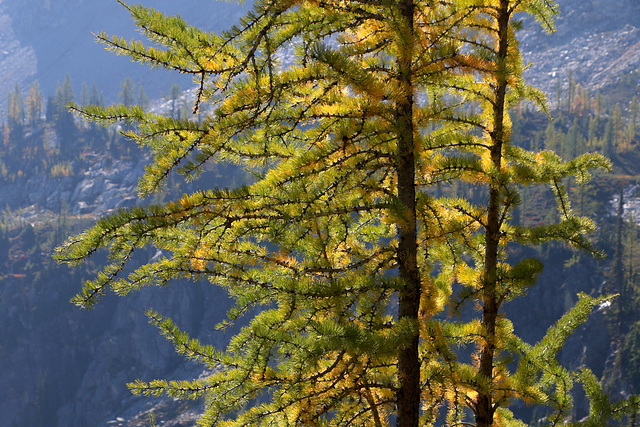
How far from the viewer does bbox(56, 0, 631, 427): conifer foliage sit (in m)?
3.12

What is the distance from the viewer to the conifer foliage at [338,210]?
3115 mm

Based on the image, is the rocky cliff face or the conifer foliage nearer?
the conifer foliage

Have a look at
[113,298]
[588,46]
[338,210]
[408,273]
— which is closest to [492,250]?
[408,273]

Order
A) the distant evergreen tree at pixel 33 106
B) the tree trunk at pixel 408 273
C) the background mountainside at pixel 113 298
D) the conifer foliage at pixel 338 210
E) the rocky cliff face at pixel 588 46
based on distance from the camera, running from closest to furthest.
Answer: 1. the conifer foliage at pixel 338 210
2. the tree trunk at pixel 408 273
3. the background mountainside at pixel 113 298
4. the distant evergreen tree at pixel 33 106
5. the rocky cliff face at pixel 588 46

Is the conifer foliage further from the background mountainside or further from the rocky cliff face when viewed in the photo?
the rocky cliff face

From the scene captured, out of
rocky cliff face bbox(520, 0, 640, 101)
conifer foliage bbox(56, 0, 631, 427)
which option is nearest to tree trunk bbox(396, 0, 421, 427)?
conifer foliage bbox(56, 0, 631, 427)

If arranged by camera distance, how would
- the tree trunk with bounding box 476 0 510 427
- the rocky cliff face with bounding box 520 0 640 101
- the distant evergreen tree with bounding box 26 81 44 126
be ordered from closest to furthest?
the tree trunk with bounding box 476 0 510 427 < the distant evergreen tree with bounding box 26 81 44 126 < the rocky cliff face with bounding box 520 0 640 101

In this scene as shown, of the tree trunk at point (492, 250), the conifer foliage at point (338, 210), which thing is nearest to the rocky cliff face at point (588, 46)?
the tree trunk at point (492, 250)

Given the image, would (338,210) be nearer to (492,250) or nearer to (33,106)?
(492,250)

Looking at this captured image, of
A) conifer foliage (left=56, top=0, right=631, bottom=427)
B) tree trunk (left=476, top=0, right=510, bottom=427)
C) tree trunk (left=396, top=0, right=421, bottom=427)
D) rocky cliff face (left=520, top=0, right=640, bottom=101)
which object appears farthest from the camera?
rocky cliff face (left=520, top=0, right=640, bottom=101)

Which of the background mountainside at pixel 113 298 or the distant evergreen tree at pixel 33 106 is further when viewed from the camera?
the distant evergreen tree at pixel 33 106

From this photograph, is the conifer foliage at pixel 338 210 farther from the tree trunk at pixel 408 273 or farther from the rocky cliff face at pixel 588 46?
the rocky cliff face at pixel 588 46

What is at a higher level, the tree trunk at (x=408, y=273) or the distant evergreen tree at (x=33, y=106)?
the distant evergreen tree at (x=33, y=106)

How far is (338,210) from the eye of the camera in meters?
3.78
